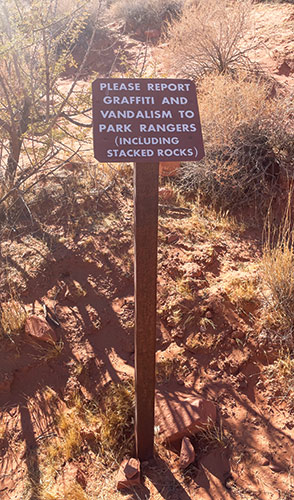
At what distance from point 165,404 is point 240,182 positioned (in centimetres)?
241

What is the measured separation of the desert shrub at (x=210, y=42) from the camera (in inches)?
243

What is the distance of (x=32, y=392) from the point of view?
293 cm

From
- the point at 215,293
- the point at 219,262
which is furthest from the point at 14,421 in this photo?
the point at 219,262

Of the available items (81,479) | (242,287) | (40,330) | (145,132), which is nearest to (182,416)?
(81,479)

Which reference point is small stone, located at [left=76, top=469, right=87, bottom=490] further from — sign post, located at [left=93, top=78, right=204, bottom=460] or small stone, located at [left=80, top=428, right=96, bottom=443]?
sign post, located at [left=93, top=78, right=204, bottom=460]

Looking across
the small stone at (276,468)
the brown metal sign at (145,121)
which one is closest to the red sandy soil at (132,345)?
the small stone at (276,468)

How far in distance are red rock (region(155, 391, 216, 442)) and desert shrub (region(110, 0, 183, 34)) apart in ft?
30.9

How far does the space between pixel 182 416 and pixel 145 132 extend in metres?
1.66

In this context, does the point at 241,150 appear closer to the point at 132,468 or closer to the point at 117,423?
the point at 117,423

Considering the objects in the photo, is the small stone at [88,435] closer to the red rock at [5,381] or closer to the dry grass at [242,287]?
the red rock at [5,381]

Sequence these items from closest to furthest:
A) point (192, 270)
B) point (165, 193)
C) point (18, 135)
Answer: point (192, 270), point (18, 135), point (165, 193)

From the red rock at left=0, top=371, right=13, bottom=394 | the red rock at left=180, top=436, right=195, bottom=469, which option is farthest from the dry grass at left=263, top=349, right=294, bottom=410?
the red rock at left=0, top=371, right=13, bottom=394

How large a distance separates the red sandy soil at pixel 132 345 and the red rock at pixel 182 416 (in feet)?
0.30

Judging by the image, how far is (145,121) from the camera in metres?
1.78
